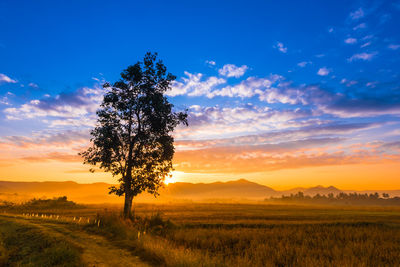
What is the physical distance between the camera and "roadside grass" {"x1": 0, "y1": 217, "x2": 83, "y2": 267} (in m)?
14.5

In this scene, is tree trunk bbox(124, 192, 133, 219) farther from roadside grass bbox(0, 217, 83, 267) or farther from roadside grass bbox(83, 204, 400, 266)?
roadside grass bbox(0, 217, 83, 267)

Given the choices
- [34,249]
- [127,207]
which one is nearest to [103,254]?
[34,249]

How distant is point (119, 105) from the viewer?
110ft

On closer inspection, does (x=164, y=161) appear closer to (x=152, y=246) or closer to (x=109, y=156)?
(x=109, y=156)

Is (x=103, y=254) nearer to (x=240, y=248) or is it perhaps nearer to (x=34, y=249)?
(x=34, y=249)

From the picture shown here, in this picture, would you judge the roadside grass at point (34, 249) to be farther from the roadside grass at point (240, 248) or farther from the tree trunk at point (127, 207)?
the tree trunk at point (127, 207)

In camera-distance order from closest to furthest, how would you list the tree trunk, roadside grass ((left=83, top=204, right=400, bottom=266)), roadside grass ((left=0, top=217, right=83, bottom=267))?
roadside grass ((left=83, top=204, right=400, bottom=266)) < roadside grass ((left=0, top=217, right=83, bottom=267)) < the tree trunk

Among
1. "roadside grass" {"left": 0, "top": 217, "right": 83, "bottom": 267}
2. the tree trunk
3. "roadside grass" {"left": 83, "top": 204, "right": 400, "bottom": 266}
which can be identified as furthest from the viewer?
the tree trunk

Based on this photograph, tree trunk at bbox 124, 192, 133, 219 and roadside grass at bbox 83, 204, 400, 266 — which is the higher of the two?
tree trunk at bbox 124, 192, 133, 219

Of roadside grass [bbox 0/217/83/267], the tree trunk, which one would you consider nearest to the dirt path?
roadside grass [bbox 0/217/83/267]

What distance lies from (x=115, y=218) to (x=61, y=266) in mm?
13392

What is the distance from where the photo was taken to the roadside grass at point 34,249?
1448 cm

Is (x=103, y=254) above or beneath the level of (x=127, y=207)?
beneath

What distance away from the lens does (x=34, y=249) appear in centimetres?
1902
